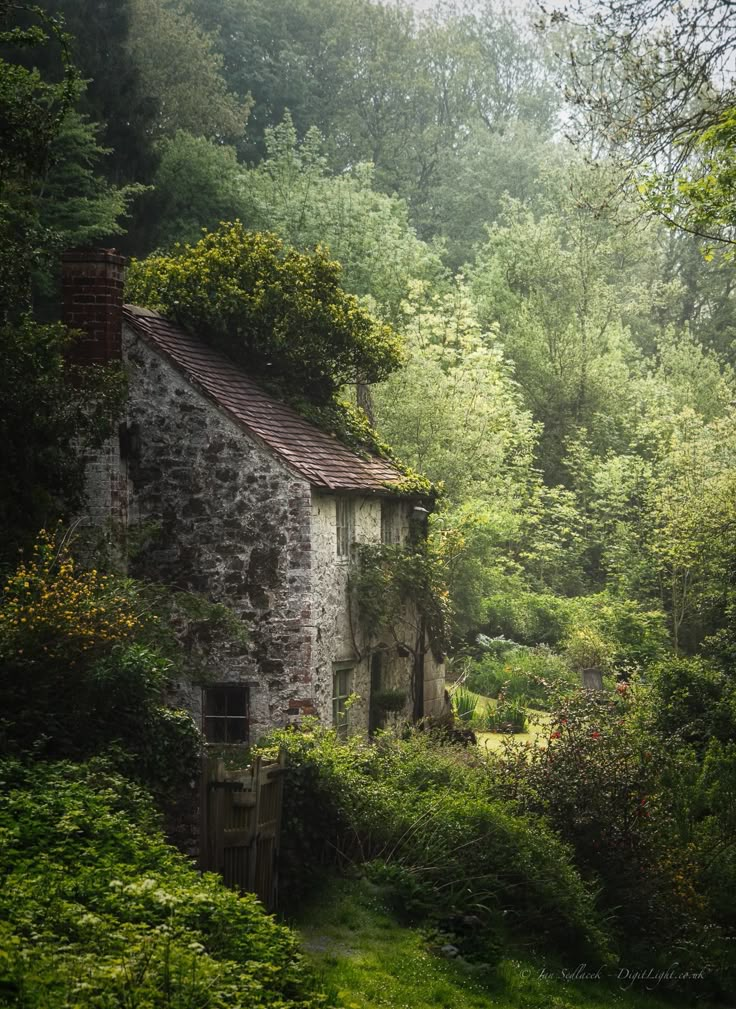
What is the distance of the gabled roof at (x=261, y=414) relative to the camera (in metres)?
18.7

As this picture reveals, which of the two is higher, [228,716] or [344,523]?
[344,523]

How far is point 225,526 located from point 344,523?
2543 mm

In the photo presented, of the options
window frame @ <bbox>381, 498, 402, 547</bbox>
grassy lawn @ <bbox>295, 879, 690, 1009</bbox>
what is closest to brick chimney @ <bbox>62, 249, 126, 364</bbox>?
window frame @ <bbox>381, 498, 402, 547</bbox>

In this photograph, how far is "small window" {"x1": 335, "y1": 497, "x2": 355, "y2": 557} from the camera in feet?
66.4

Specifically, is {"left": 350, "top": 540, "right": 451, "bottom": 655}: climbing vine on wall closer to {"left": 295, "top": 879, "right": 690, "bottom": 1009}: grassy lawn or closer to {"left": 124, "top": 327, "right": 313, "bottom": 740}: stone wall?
{"left": 124, "top": 327, "right": 313, "bottom": 740}: stone wall

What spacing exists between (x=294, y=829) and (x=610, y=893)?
151 inches

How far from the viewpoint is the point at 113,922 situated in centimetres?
781

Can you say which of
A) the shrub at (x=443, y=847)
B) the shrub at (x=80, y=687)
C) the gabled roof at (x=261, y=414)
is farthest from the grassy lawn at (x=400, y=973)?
the gabled roof at (x=261, y=414)

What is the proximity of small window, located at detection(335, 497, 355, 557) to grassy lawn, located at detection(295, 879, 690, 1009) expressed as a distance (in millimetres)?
7734

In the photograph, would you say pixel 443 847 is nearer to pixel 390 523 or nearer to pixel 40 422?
pixel 40 422

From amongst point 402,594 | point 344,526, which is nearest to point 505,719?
point 402,594

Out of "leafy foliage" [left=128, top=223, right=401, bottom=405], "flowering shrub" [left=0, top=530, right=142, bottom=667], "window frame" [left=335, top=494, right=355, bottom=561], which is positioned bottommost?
"flowering shrub" [left=0, top=530, right=142, bottom=667]

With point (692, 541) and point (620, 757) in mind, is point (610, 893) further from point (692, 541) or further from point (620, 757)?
point (692, 541)

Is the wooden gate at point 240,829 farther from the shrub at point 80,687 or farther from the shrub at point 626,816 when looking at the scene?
the shrub at point 626,816
